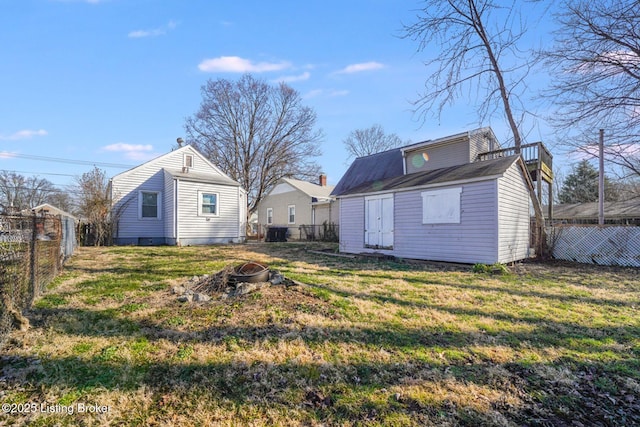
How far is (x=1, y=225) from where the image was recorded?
4.22m

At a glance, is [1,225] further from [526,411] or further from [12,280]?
[526,411]

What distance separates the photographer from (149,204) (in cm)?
1542

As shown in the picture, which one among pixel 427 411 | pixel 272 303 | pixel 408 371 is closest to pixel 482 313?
pixel 408 371

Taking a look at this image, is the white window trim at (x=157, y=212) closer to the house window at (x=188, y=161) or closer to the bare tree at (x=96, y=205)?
the bare tree at (x=96, y=205)

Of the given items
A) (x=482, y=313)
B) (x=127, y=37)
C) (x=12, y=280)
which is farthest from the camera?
(x=127, y=37)

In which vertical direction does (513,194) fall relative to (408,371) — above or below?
above

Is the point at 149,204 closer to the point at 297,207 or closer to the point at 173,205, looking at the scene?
the point at 173,205

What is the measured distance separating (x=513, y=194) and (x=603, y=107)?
4391mm

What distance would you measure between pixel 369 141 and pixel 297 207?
17.9 m

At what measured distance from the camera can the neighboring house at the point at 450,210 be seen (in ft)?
28.5

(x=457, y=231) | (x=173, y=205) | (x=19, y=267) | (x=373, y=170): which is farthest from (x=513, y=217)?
A: (x=173, y=205)

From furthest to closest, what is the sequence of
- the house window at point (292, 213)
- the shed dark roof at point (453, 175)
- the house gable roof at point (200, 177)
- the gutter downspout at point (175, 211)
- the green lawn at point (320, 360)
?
the house window at point (292, 213), the house gable roof at point (200, 177), the gutter downspout at point (175, 211), the shed dark roof at point (453, 175), the green lawn at point (320, 360)

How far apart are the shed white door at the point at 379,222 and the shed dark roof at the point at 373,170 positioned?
152 inches

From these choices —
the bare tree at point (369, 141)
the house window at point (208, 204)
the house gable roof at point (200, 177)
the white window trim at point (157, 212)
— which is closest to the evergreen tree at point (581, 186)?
the bare tree at point (369, 141)
